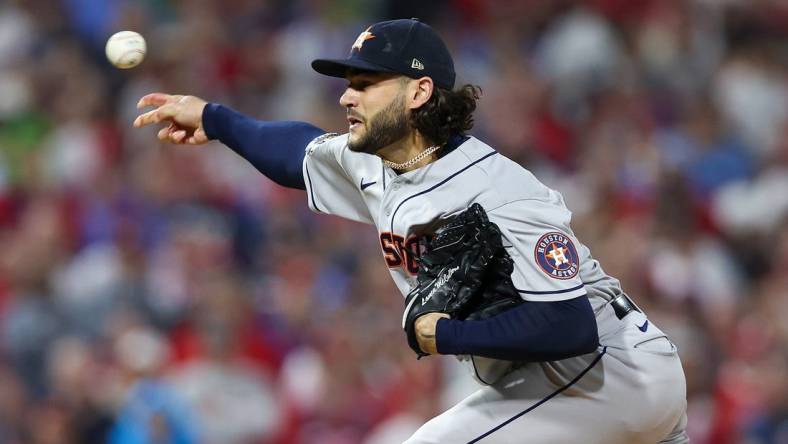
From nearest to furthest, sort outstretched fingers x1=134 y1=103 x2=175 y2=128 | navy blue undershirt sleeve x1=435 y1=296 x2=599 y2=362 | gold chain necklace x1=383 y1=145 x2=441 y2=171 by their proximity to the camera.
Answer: navy blue undershirt sleeve x1=435 y1=296 x2=599 y2=362, gold chain necklace x1=383 y1=145 x2=441 y2=171, outstretched fingers x1=134 y1=103 x2=175 y2=128

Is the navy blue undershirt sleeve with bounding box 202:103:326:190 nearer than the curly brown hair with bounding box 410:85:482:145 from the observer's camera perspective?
No

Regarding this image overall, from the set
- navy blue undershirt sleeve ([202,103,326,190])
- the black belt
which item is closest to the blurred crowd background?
navy blue undershirt sleeve ([202,103,326,190])

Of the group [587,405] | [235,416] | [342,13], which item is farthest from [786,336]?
[342,13]

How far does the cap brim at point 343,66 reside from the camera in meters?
3.46

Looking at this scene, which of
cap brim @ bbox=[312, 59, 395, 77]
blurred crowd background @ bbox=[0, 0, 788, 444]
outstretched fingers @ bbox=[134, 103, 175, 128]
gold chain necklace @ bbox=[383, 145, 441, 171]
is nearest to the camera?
cap brim @ bbox=[312, 59, 395, 77]

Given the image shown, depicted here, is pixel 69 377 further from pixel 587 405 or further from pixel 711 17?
pixel 711 17

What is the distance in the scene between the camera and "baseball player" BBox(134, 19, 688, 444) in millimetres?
3268

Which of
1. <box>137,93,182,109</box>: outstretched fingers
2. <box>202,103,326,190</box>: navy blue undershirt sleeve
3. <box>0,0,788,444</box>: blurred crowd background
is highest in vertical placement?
<box>137,93,182,109</box>: outstretched fingers

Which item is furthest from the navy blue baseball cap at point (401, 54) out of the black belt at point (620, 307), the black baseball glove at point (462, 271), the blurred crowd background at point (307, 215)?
the blurred crowd background at point (307, 215)

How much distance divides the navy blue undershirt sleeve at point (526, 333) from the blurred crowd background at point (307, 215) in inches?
104

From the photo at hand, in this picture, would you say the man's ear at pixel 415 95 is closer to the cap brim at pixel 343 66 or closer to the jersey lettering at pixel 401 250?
the cap brim at pixel 343 66

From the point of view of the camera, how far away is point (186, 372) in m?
6.75

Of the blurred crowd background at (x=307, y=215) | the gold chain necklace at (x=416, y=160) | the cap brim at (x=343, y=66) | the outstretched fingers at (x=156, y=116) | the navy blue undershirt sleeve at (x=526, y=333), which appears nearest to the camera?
the navy blue undershirt sleeve at (x=526, y=333)

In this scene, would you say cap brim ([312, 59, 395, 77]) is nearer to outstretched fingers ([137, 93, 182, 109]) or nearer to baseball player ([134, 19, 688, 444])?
baseball player ([134, 19, 688, 444])
